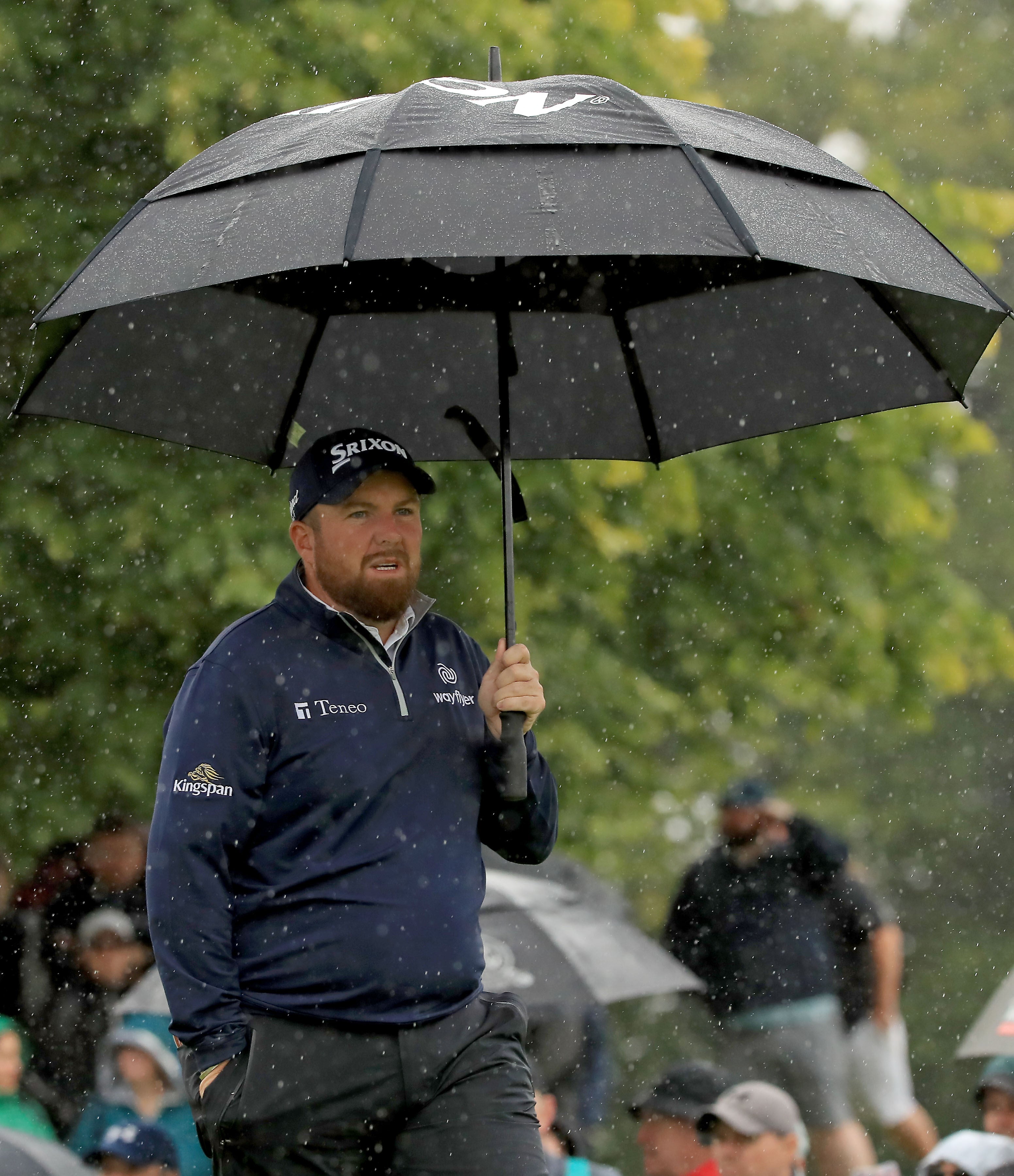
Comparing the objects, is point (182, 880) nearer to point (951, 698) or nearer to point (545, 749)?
point (545, 749)

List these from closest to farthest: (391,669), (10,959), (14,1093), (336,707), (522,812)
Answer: (336,707), (391,669), (522,812), (14,1093), (10,959)

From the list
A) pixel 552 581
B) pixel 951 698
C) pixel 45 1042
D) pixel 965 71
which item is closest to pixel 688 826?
pixel 951 698

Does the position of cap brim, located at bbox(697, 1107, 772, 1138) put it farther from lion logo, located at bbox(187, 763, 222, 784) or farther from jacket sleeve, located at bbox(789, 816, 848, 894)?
lion logo, located at bbox(187, 763, 222, 784)

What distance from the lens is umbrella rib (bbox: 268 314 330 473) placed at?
461cm

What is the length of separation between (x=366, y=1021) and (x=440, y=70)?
17.3 ft

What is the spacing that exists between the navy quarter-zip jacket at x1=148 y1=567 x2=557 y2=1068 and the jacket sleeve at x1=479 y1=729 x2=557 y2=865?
112 millimetres

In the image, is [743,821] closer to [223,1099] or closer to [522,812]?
[522,812]

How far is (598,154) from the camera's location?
3342 millimetres

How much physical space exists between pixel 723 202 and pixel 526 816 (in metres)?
1.40

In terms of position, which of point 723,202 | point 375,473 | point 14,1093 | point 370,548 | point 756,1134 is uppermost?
point 723,202

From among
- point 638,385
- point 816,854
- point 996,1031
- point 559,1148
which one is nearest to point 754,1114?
point 559,1148

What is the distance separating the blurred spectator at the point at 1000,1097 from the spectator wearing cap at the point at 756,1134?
607 millimetres

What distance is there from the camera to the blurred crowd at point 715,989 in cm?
695

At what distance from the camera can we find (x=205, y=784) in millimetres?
3488
